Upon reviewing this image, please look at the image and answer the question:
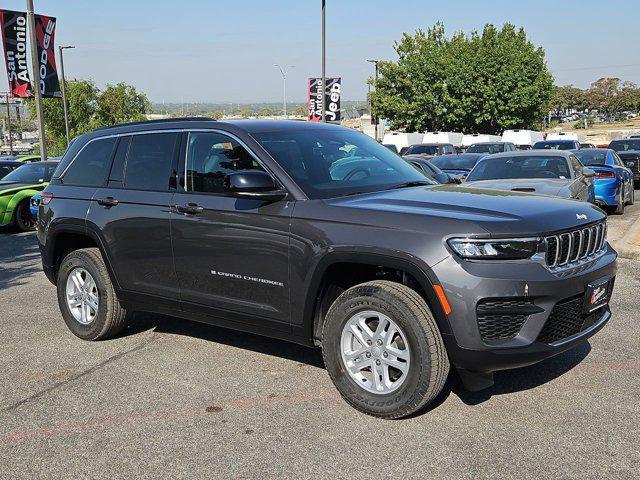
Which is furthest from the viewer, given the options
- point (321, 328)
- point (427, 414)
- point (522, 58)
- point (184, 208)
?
point (522, 58)

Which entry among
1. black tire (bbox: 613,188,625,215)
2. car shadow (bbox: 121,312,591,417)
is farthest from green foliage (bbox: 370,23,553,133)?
car shadow (bbox: 121,312,591,417)

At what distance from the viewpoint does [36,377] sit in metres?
5.05

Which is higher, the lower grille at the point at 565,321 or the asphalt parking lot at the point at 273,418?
the lower grille at the point at 565,321

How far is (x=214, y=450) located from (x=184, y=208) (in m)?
1.88

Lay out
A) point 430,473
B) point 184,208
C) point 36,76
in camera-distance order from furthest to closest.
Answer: point 36,76 < point 184,208 < point 430,473

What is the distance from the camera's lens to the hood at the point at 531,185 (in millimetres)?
9102

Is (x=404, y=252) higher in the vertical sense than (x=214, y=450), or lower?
higher

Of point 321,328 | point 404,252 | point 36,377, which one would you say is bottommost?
point 36,377

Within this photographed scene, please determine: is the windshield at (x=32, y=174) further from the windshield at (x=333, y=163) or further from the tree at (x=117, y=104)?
the tree at (x=117, y=104)

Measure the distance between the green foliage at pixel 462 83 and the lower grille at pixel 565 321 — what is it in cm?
5149

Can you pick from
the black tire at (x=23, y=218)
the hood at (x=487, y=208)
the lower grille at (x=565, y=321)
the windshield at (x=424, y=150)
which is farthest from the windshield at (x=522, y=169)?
the windshield at (x=424, y=150)

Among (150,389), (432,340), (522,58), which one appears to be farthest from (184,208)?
(522,58)

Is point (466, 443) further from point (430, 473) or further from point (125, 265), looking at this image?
point (125, 265)

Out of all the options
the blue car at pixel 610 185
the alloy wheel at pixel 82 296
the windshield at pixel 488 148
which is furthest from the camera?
the windshield at pixel 488 148
